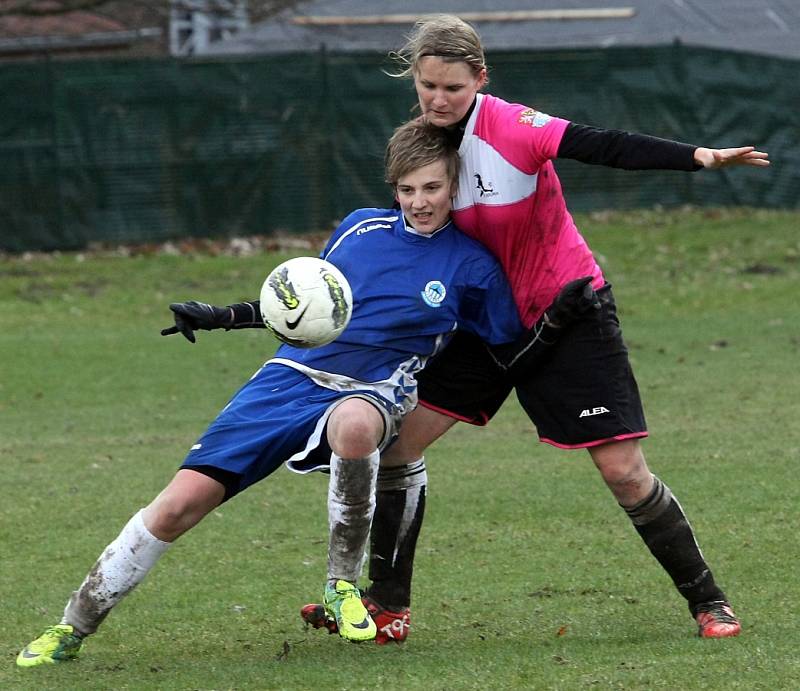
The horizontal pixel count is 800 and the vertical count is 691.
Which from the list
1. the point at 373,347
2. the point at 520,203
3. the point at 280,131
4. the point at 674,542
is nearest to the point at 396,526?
the point at 373,347

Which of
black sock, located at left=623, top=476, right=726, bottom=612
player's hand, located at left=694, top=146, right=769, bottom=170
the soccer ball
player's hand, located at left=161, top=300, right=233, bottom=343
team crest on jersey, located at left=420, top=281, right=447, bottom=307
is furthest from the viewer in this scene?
black sock, located at left=623, top=476, right=726, bottom=612

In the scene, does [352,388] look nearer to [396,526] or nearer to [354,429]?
[354,429]

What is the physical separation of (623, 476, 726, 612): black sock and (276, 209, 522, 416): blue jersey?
0.72 metres

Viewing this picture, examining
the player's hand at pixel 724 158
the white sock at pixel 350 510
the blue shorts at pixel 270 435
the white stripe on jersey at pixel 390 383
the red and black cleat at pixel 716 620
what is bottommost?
the red and black cleat at pixel 716 620

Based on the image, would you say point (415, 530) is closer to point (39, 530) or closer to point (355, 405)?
point (355, 405)

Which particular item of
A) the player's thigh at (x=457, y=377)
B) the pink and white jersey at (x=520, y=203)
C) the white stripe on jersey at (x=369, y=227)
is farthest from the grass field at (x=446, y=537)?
the white stripe on jersey at (x=369, y=227)

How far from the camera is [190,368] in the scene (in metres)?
11.9

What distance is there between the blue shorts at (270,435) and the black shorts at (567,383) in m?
0.36

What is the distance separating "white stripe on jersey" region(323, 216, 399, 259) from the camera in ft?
16.0

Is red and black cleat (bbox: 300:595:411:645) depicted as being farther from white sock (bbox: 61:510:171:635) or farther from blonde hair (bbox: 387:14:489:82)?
blonde hair (bbox: 387:14:489:82)


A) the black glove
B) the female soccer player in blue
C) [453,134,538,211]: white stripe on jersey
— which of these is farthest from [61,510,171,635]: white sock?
[453,134,538,211]: white stripe on jersey

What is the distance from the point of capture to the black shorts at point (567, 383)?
4.76 meters

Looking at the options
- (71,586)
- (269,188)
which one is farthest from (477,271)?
(269,188)

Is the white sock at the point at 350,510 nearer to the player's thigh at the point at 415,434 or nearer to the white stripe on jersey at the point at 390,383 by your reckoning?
→ the white stripe on jersey at the point at 390,383
